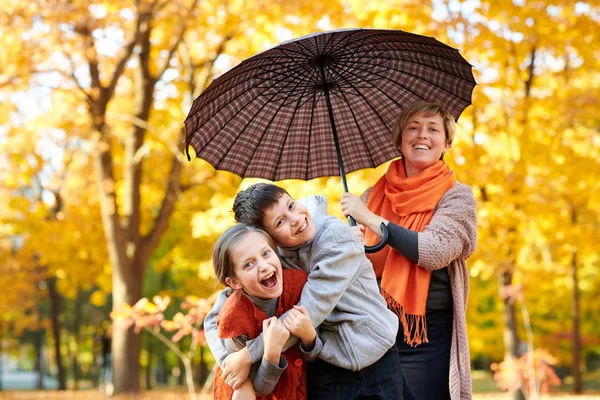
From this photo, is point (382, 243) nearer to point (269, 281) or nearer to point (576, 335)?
point (269, 281)

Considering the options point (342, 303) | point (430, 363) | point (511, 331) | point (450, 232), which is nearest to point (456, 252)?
point (450, 232)

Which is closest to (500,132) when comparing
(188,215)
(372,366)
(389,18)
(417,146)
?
(389,18)

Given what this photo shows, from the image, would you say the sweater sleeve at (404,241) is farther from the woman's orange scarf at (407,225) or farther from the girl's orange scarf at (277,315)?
the girl's orange scarf at (277,315)

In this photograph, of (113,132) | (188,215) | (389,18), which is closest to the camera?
(389,18)

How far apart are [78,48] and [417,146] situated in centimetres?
755

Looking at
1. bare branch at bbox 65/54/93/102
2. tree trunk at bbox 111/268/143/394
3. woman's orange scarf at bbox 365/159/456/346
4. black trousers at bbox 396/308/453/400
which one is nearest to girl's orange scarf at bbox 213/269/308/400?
woman's orange scarf at bbox 365/159/456/346

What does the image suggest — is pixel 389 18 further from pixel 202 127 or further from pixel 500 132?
pixel 202 127

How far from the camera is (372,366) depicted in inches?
87.9

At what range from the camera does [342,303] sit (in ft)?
7.20

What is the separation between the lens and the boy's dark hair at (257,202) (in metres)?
2.20

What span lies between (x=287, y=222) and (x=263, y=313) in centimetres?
29

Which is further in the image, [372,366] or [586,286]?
[586,286]

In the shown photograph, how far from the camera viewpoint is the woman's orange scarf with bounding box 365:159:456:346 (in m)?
2.75

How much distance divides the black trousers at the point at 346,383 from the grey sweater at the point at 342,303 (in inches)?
2.1
